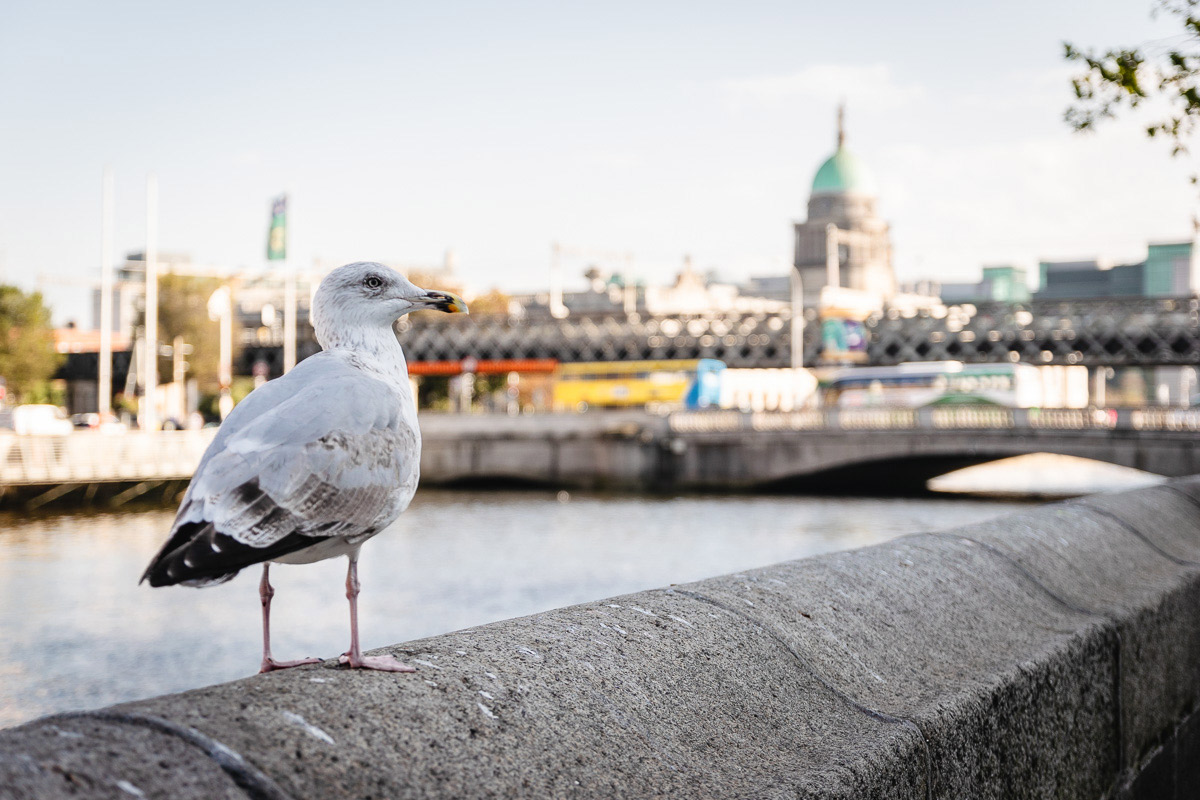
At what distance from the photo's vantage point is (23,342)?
6750 cm

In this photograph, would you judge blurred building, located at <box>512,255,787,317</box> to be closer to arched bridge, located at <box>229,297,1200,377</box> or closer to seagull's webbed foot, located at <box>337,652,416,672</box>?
arched bridge, located at <box>229,297,1200,377</box>

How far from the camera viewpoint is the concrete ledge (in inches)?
69.8

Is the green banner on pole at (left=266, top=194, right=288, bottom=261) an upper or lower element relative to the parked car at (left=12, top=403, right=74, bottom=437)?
upper

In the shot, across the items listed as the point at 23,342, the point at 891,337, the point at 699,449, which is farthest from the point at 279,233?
the point at 891,337

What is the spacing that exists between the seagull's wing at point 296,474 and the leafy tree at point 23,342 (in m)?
70.6

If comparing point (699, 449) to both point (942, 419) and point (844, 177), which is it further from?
point (844, 177)

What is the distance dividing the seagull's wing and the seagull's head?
0.47 ft

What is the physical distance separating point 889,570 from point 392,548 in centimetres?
2674

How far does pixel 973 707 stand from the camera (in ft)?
9.36

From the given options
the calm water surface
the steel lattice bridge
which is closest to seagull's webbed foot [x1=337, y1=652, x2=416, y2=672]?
the calm water surface

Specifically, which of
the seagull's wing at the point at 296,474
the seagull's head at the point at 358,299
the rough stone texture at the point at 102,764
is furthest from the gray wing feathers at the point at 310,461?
the rough stone texture at the point at 102,764

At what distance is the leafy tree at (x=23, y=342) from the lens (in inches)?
2648

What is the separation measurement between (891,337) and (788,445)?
93.6ft

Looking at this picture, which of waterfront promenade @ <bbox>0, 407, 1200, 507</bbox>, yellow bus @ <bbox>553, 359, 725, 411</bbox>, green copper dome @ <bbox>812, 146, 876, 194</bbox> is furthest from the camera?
green copper dome @ <bbox>812, 146, 876, 194</bbox>
